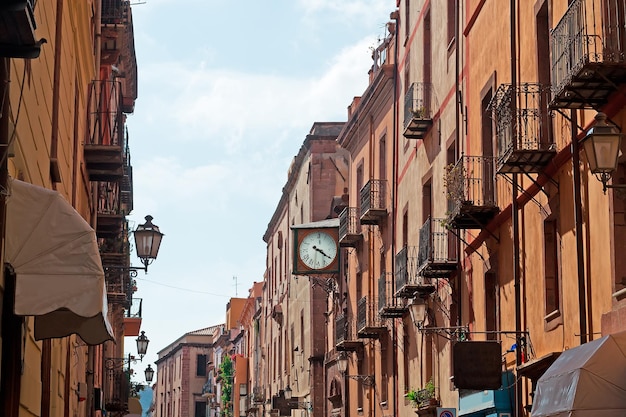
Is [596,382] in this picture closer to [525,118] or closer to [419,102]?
[525,118]

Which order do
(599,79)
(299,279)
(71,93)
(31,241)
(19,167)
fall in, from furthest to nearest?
1. (299,279)
2. (71,93)
3. (599,79)
4. (19,167)
5. (31,241)

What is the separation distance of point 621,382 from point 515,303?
20.6ft

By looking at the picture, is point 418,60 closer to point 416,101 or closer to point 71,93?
point 416,101

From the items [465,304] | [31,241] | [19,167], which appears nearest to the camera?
[31,241]

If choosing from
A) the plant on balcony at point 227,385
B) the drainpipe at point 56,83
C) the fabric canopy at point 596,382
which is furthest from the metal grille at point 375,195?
the plant on balcony at point 227,385

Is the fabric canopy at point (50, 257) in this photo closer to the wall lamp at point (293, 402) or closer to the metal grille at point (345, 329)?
the metal grille at point (345, 329)

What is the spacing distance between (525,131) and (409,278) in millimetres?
10492

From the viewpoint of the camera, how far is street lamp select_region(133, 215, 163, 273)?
1859 centimetres

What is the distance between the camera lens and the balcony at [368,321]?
3164 cm

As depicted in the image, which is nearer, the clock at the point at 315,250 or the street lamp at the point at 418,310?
the street lamp at the point at 418,310

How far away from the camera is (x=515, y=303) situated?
1870cm

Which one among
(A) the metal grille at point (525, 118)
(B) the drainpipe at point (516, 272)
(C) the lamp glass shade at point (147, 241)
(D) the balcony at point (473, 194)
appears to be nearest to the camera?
(A) the metal grille at point (525, 118)

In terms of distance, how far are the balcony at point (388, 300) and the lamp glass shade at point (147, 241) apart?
35.1ft

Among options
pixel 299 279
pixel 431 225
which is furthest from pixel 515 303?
pixel 299 279
